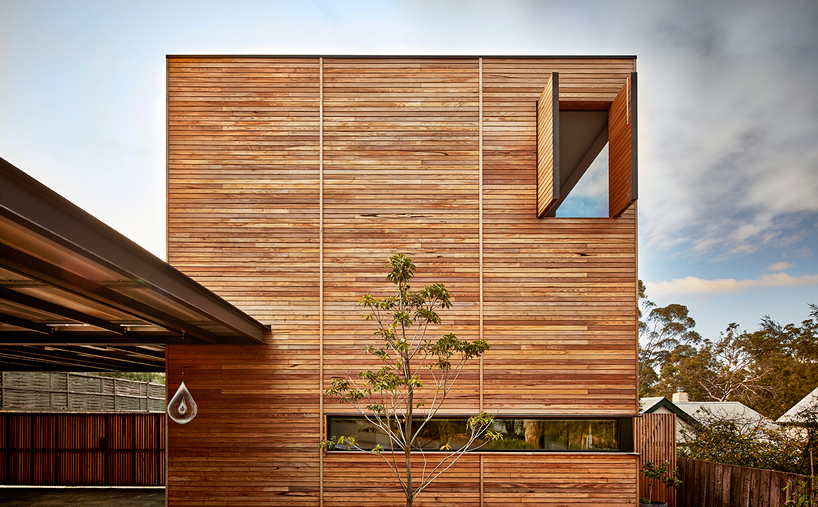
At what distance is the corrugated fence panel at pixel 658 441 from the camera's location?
25.6 feet

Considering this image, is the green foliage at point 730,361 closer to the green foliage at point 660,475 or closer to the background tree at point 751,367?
the background tree at point 751,367

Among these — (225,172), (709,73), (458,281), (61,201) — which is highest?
(709,73)

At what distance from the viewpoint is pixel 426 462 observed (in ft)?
19.9

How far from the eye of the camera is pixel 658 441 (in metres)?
7.91

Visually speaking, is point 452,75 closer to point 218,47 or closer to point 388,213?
point 388,213

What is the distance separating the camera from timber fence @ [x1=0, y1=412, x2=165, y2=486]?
10461 millimetres

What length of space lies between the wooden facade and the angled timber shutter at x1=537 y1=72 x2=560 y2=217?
0.17 metres

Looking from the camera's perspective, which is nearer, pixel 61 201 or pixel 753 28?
pixel 61 201

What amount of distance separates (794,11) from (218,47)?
27181 mm

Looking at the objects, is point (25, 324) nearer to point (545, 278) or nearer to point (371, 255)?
point (371, 255)

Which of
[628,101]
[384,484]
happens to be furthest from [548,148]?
[384,484]

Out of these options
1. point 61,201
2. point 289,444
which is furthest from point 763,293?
point 61,201

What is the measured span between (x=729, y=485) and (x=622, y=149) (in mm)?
4935

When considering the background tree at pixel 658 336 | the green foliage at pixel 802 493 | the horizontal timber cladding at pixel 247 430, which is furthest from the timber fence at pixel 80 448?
the background tree at pixel 658 336
